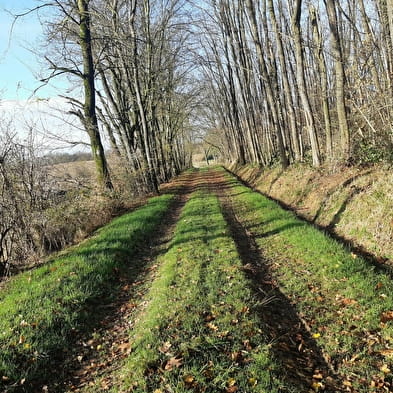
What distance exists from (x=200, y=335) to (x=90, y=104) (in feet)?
43.4

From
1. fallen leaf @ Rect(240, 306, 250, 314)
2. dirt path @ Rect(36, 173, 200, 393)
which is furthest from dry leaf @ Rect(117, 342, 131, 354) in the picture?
fallen leaf @ Rect(240, 306, 250, 314)

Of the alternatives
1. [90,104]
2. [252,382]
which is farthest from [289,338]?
[90,104]

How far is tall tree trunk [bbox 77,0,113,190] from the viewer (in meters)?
14.6

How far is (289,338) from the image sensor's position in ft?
13.9

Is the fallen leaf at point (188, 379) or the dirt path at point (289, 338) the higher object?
the fallen leaf at point (188, 379)

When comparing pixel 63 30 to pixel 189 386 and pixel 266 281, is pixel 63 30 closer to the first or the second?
pixel 266 281

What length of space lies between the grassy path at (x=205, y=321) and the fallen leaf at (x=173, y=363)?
0.01 metres

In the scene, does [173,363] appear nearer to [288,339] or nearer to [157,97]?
[288,339]

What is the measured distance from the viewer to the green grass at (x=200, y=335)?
3.52m

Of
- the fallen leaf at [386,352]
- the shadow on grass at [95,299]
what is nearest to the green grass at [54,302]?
the shadow on grass at [95,299]

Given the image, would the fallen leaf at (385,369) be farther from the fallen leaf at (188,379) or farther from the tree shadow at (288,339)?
the fallen leaf at (188,379)

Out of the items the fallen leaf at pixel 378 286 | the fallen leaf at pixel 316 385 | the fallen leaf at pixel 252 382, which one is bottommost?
the fallen leaf at pixel 316 385

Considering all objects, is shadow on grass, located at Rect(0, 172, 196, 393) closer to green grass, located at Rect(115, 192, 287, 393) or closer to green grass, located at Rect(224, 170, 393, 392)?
green grass, located at Rect(115, 192, 287, 393)

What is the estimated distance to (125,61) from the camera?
18.2 m
